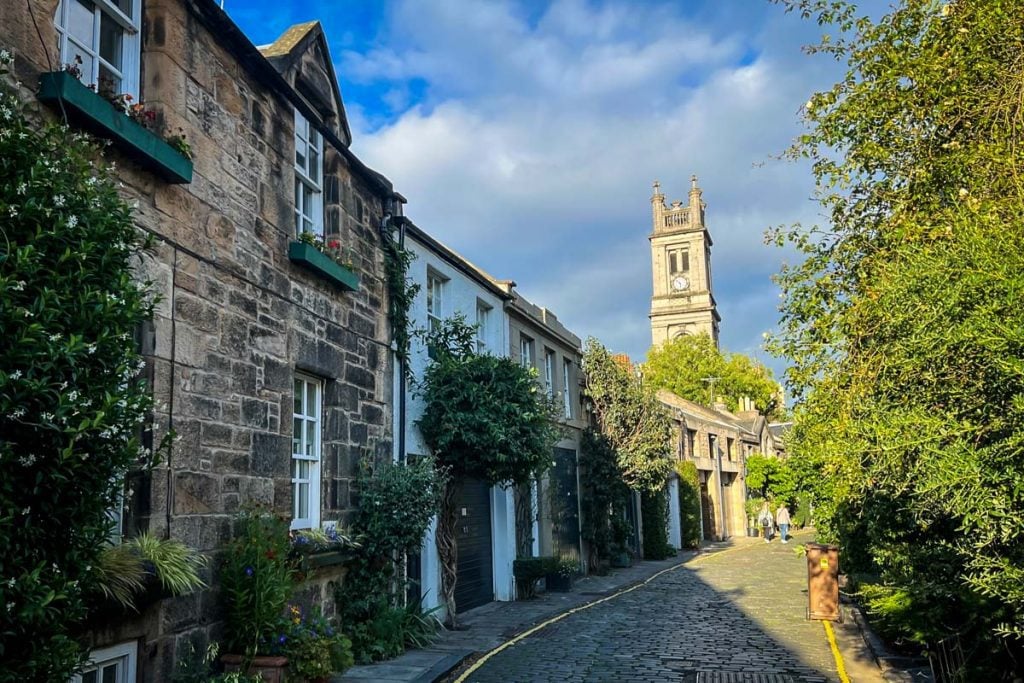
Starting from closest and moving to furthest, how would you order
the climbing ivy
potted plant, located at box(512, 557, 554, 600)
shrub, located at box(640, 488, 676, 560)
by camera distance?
the climbing ivy < potted plant, located at box(512, 557, 554, 600) < shrub, located at box(640, 488, 676, 560)

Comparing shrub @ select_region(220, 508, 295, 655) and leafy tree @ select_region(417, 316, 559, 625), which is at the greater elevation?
leafy tree @ select_region(417, 316, 559, 625)

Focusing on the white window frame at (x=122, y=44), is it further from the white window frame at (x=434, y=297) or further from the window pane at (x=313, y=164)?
the white window frame at (x=434, y=297)

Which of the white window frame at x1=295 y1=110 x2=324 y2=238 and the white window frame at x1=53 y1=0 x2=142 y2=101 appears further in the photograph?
the white window frame at x1=295 y1=110 x2=324 y2=238

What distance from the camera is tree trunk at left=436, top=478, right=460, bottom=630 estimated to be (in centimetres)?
1322

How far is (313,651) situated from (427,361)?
6327 millimetres

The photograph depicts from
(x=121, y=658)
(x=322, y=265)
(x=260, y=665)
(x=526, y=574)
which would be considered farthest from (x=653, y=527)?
(x=121, y=658)

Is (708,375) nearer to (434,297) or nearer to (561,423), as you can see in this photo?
(561,423)

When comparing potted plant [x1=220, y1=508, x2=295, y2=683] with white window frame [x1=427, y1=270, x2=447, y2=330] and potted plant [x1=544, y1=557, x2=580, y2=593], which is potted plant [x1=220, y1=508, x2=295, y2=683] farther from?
potted plant [x1=544, y1=557, x2=580, y2=593]

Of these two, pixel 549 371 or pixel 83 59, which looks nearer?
pixel 83 59

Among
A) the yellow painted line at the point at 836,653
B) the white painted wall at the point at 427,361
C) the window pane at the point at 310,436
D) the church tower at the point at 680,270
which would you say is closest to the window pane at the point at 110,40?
the window pane at the point at 310,436

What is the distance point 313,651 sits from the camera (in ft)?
25.9

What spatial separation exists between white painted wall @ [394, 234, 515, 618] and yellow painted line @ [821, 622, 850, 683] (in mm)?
5443

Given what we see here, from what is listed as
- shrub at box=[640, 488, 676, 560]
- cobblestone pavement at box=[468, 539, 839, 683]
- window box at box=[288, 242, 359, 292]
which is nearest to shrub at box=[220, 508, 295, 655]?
cobblestone pavement at box=[468, 539, 839, 683]

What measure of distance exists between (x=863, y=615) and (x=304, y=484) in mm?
8598
